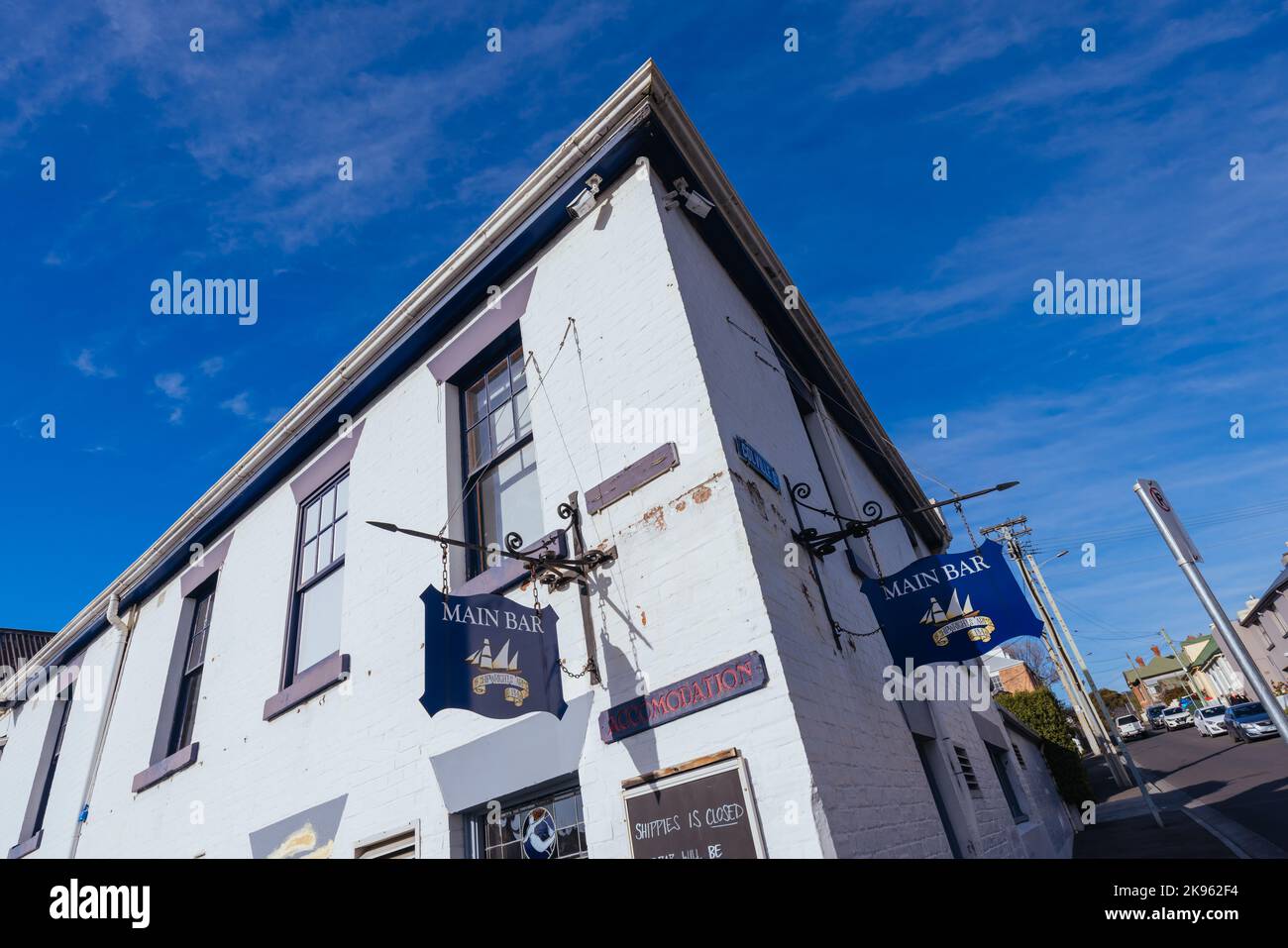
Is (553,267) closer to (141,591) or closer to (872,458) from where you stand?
(872,458)

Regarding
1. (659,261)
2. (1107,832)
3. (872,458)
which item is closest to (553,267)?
(659,261)

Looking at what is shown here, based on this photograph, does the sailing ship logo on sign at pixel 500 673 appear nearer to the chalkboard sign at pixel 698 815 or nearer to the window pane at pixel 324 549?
the chalkboard sign at pixel 698 815

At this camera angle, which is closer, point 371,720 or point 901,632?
point 901,632

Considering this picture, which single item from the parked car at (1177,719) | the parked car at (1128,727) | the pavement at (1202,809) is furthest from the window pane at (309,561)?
the parked car at (1177,719)

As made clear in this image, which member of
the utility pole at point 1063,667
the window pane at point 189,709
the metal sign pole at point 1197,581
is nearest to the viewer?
the metal sign pole at point 1197,581

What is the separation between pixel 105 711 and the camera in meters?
11.2

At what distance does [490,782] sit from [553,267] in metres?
5.06

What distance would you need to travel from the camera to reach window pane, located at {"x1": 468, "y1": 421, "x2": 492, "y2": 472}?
7.55 metres

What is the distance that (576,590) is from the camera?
18.6 feet

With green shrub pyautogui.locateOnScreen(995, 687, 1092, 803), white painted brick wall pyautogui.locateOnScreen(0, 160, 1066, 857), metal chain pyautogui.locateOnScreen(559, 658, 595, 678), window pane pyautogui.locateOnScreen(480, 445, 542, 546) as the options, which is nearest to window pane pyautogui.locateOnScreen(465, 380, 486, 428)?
Answer: white painted brick wall pyautogui.locateOnScreen(0, 160, 1066, 857)

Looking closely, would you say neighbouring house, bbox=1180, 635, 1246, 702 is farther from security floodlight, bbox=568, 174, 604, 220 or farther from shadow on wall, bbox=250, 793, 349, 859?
shadow on wall, bbox=250, 793, 349, 859

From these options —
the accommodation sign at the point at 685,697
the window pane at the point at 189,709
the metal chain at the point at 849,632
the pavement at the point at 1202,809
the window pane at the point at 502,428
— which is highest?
the window pane at the point at 502,428

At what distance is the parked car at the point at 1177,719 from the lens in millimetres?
52562

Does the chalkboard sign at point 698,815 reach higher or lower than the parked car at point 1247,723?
higher
